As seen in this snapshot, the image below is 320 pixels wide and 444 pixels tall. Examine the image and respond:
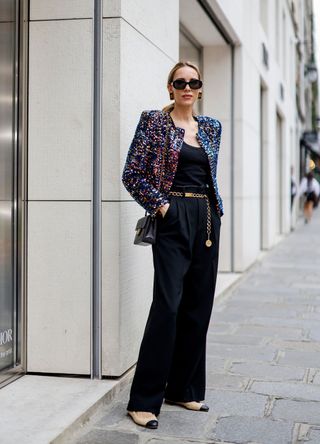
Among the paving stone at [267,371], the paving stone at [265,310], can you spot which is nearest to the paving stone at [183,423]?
the paving stone at [267,371]

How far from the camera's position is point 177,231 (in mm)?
4062

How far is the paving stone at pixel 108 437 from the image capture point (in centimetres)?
377

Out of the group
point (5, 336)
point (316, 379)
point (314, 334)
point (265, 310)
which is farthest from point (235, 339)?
point (5, 336)

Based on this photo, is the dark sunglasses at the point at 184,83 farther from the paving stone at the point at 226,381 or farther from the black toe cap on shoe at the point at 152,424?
the paving stone at the point at 226,381

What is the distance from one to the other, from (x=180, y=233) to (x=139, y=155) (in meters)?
0.51

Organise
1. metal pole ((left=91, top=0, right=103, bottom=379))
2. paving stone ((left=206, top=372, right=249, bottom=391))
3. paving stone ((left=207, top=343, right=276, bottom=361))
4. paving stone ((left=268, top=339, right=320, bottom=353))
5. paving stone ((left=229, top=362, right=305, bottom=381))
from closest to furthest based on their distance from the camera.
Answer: metal pole ((left=91, top=0, right=103, bottom=379)) < paving stone ((left=206, top=372, right=249, bottom=391)) < paving stone ((left=229, top=362, right=305, bottom=381)) < paving stone ((left=207, top=343, right=276, bottom=361)) < paving stone ((left=268, top=339, right=320, bottom=353))

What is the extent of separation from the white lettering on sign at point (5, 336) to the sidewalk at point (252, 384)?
81 cm

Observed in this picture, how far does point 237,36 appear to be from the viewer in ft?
33.4

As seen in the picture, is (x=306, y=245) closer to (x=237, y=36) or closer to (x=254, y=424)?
(x=237, y=36)

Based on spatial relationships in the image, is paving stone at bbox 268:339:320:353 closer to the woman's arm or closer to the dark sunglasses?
the woman's arm

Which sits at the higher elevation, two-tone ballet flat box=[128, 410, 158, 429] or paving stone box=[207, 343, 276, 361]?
paving stone box=[207, 343, 276, 361]

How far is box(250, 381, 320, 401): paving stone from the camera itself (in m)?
4.63

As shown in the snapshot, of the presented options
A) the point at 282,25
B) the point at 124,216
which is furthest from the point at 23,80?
the point at 282,25

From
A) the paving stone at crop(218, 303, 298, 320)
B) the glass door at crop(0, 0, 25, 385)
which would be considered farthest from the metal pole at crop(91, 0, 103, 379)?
the paving stone at crop(218, 303, 298, 320)
